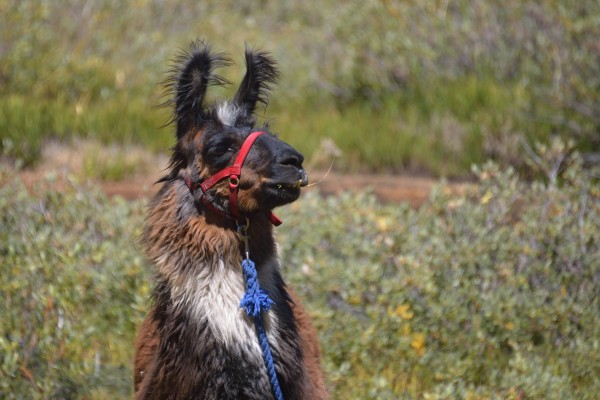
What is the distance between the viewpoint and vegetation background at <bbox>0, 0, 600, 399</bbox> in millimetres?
5105

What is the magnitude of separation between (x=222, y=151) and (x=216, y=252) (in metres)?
0.42

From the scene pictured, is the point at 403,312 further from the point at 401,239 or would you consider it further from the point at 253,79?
the point at 253,79

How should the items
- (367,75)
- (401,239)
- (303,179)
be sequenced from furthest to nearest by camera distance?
(367,75), (401,239), (303,179)

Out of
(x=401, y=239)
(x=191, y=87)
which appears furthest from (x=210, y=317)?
(x=401, y=239)

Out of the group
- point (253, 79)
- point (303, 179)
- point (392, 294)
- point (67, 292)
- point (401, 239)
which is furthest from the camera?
point (401, 239)

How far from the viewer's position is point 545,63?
10.1m

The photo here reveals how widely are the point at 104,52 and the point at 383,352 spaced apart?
8.00 meters

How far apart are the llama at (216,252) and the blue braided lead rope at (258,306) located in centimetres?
3

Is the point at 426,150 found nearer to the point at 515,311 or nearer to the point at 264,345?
the point at 515,311

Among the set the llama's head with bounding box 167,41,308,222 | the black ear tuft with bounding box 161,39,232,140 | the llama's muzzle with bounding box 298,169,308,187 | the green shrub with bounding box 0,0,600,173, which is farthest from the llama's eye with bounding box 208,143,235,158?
Result: the green shrub with bounding box 0,0,600,173

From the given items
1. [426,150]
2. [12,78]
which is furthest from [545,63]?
[12,78]

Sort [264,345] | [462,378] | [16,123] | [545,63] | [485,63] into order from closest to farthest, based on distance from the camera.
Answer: [264,345] → [462,378] → [16,123] → [545,63] → [485,63]

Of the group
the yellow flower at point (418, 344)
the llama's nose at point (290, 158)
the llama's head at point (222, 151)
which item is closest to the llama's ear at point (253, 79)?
the llama's head at point (222, 151)

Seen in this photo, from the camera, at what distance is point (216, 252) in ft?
11.8
